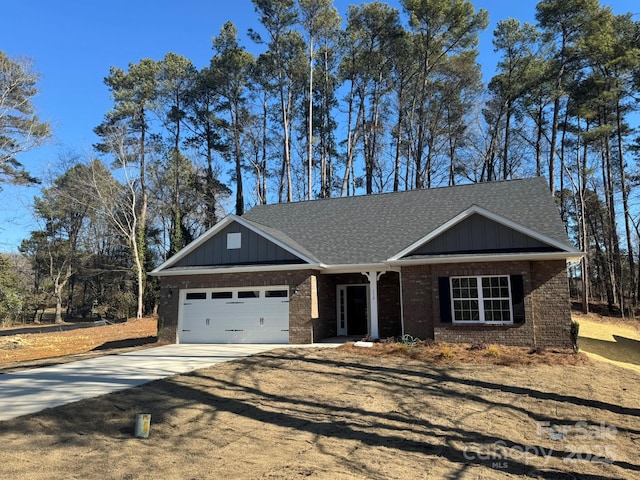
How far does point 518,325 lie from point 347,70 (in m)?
25.3

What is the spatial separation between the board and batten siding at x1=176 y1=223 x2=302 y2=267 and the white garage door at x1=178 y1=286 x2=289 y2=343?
1054mm

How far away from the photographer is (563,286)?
41.5ft

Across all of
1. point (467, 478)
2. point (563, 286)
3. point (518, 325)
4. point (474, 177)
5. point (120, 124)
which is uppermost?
point (120, 124)

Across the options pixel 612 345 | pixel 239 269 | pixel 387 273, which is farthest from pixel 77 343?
pixel 612 345

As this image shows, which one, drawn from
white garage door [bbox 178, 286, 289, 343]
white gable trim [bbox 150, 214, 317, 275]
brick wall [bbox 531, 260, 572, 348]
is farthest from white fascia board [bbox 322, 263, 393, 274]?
brick wall [bbox 531, 260, 572, 348]

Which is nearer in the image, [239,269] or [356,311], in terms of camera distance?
[239,269]

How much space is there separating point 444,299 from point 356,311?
5.19 metres

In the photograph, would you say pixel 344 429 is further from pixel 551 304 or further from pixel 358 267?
pixel 358 267

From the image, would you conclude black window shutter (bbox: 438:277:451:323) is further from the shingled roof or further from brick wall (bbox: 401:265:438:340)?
the shingled roof

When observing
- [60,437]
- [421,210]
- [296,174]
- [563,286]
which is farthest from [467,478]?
[296,174]

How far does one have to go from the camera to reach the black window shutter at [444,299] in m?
13.2

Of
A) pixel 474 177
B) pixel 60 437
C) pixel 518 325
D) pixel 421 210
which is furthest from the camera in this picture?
pixel 474 177

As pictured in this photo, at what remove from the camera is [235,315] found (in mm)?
16031

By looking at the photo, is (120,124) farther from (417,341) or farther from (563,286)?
(563,286)
